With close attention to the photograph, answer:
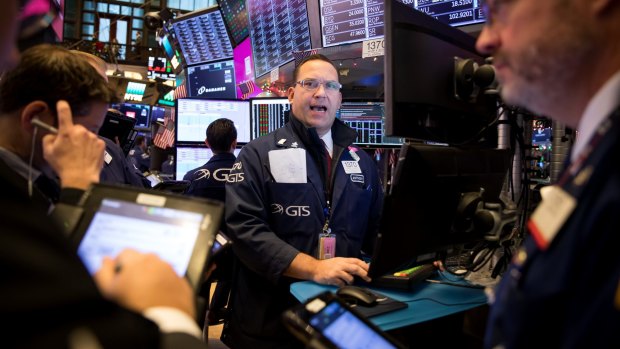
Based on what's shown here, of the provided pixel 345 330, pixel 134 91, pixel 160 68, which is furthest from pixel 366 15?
pixel 160 68

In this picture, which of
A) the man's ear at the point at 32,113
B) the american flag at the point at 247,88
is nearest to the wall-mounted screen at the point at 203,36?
the american flag at the point at 247,88

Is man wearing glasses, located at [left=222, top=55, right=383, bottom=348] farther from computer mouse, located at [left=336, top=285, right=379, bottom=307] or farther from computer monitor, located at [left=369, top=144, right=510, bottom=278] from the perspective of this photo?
computer monitor, located at [left=369, top=144, right=510, bottom=278]

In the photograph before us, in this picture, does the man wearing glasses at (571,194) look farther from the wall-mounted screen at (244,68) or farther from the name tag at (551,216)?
the wall-mounted screen at (244,68)

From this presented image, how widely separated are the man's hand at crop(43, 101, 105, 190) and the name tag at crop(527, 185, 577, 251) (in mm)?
1003

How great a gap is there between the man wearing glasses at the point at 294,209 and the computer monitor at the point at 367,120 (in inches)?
32.0

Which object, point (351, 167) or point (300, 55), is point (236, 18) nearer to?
point (300, 55)

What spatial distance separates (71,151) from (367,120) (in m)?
2.12

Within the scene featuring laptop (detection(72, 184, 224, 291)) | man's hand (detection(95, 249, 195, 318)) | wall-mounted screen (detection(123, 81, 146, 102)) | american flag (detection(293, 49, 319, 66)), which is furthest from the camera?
wall-mounted screen (detection(123, 81, 146, 102))

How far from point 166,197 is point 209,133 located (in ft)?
8.05

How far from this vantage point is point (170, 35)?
488 cm

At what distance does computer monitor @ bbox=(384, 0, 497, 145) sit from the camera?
124 centimetres

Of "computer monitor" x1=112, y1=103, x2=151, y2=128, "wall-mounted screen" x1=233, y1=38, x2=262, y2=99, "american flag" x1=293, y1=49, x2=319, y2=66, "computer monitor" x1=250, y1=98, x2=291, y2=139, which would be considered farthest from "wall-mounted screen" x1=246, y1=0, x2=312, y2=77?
"computer monitor" x1=112, y1=103, x2=151, y2=128

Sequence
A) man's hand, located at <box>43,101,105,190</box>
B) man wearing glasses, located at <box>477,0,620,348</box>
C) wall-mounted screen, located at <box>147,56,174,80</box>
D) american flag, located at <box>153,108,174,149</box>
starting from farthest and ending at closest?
wall-mounted screen, located at <box>147,56,174,80</box>
american flag, located at <box>153,108,174,149</box>
man's hand, located at <box>43,101,105,190</box>
man wearing glasses, located at <box>477,0,620,348</box>

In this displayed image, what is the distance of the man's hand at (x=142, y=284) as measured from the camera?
2.37 feet
